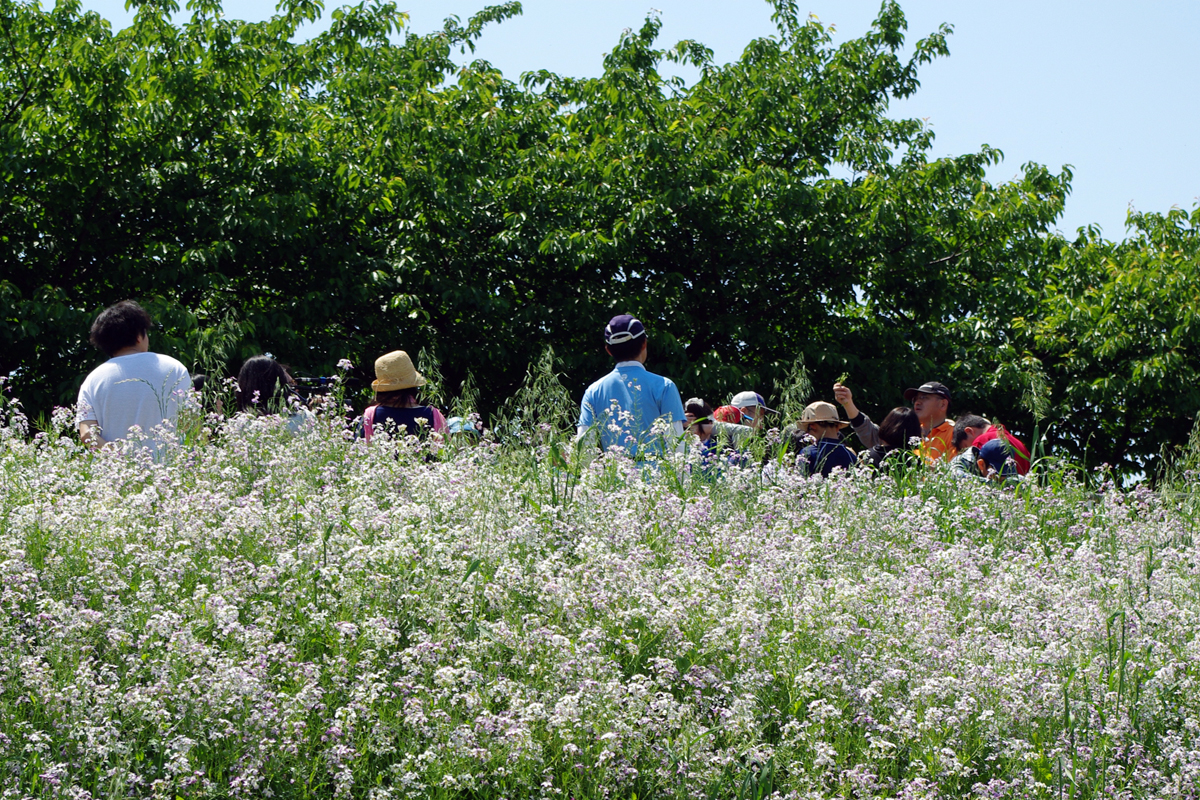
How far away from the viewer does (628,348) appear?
6.40 m

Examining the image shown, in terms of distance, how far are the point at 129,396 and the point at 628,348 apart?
278 cm

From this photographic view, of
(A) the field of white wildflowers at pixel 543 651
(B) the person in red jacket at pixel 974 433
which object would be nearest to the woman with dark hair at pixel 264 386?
(A) the field of white wildflowers at pixel 543 651

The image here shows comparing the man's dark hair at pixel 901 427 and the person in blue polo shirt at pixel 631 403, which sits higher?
the man's dark hair at pixel 901 427

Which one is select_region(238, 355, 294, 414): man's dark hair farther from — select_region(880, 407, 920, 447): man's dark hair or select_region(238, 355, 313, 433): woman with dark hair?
select_region(880, 407, 920, 447): man's dark hair

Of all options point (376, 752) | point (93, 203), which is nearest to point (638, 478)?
point (376, 752)

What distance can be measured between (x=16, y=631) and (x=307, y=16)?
15.3 m

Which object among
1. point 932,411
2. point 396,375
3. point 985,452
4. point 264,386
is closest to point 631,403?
point 396,375

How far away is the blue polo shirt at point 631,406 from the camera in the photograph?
19.8 feet

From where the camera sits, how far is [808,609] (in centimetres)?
386

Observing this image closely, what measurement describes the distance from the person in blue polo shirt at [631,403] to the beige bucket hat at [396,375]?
1092mm

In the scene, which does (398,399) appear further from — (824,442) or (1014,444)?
(1014,444)

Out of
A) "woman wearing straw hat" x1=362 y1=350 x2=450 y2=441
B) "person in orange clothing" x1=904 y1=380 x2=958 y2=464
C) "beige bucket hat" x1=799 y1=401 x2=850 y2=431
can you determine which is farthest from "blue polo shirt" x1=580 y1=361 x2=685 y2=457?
"person in orange clothing" x1=904 y1=380 x2=958 y2=464

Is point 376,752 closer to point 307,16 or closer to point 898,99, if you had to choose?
point 307,16

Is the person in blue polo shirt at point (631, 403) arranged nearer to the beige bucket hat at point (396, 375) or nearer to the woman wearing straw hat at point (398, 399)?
the woman wearing straw hat at point (398, 399)
